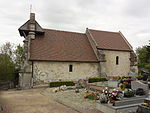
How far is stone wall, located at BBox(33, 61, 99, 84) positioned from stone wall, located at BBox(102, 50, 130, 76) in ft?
8.73

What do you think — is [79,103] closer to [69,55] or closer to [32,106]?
[32,106]

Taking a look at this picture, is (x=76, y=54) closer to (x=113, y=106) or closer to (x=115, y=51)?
(x=115, y=51)

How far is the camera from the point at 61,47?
21562 millimetres

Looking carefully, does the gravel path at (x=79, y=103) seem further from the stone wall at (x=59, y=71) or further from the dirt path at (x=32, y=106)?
the stone wall at (x=59, y=71)

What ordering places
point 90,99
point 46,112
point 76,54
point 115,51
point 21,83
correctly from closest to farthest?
point 46,112, point 90,99, point 21,83, point 76,54, point 115,51

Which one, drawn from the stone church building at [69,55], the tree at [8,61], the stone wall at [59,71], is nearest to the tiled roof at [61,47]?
the stone church building at [69,55]


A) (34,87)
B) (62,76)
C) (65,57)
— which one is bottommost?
(34,87)

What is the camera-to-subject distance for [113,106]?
23.3 feet

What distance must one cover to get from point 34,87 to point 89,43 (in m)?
12.6

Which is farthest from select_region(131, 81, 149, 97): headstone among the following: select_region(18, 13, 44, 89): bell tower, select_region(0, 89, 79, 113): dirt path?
select_region(18, 13, 44, 89): bell tower

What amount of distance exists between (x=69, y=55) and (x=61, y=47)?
1974mm

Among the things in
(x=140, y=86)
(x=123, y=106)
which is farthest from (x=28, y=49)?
(x=123, y=106)

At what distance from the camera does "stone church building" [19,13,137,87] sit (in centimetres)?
1881

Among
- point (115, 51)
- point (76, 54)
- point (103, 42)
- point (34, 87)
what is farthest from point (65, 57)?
point (115, 51)
